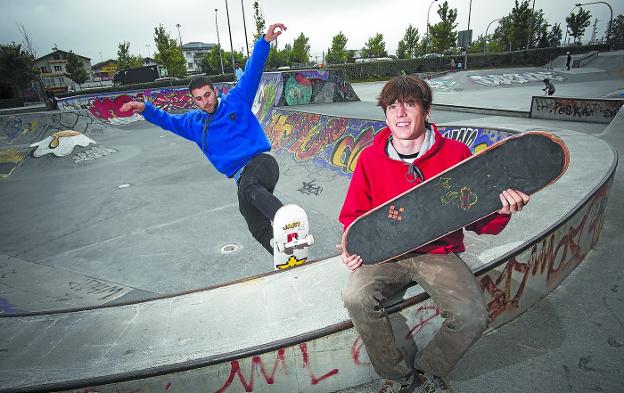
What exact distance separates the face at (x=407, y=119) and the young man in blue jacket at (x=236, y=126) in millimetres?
1917

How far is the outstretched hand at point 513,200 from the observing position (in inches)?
65.9

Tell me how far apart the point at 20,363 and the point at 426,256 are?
2633 mm

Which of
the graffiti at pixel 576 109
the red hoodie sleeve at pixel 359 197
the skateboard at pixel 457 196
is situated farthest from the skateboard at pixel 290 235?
the graffiti at pixel 576 109

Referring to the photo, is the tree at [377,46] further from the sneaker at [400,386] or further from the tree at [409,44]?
the sneaker at [400,386]

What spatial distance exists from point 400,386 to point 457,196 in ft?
3.87

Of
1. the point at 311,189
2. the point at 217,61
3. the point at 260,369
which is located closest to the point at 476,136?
the point at 311,189

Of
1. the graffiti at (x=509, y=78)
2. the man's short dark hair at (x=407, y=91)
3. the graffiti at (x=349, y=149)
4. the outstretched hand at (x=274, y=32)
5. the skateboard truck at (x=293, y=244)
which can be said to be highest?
the outstretched hand at (x=274, y=32)

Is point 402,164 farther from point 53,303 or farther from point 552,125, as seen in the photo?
point 552,125

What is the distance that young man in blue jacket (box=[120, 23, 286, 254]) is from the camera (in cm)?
373

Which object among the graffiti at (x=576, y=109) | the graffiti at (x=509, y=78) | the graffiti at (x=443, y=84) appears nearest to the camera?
the graffiti at (x=576, y=109)

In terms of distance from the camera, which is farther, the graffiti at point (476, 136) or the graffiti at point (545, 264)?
the graffiti at point (476, 136)

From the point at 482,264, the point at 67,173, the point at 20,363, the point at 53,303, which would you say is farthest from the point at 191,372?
the point at 67,173

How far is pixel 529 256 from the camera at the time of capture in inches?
90.0

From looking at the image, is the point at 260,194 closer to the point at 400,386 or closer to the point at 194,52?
the point at 400,386
